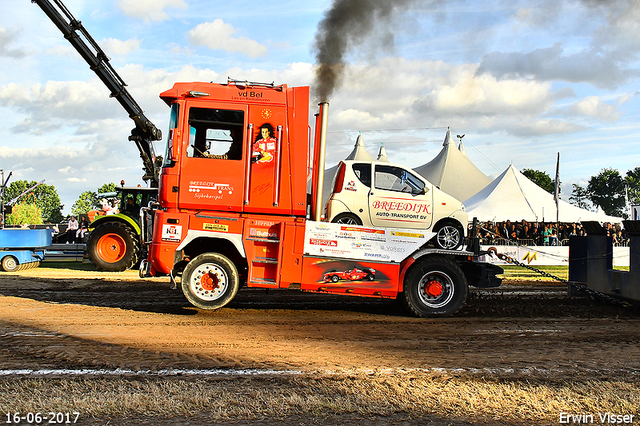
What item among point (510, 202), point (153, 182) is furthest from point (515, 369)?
point (510, 202)

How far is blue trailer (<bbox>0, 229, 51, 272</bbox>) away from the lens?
1302 cm

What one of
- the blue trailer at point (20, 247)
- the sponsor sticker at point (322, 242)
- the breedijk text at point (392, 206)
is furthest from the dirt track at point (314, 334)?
the blue trailer at point (20, 247)

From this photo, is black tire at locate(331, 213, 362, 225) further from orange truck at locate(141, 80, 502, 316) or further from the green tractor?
the green tractor

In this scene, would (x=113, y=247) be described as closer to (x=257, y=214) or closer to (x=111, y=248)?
(x=111, y=248)

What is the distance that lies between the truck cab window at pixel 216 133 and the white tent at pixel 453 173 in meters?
23.3

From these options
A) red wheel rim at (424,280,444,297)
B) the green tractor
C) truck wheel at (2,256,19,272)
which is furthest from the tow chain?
truck wheel at (2,256,19,272)

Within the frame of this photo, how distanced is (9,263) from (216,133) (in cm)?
974

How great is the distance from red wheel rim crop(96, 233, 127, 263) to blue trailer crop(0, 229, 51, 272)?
2344mm

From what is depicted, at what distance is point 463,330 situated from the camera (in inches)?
254

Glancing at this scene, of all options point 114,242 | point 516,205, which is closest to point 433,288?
point 114,242

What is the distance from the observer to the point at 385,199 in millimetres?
9250

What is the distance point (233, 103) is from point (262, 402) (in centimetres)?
467

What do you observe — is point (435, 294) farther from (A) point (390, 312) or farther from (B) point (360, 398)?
(B) point (360, 398)

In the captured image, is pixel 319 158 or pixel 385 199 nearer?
pixel 319 158
